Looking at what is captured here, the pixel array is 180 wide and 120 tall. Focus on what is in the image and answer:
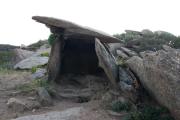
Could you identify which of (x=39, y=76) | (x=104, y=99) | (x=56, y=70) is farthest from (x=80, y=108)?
(x=39, y=76)

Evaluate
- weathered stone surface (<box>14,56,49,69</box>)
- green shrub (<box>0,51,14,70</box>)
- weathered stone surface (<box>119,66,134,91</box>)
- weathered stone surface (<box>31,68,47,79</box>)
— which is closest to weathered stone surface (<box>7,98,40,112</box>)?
weathered stone surface (<box>119,66,134,91</box>)

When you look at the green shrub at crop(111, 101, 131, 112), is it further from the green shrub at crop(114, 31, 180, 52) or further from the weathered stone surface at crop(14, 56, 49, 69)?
the weathered stone surface at crop(14, 56, 49, 69)

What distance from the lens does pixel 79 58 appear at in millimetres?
16781

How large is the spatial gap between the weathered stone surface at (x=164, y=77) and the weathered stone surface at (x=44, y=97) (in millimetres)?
3250

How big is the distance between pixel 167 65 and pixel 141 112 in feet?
6.04

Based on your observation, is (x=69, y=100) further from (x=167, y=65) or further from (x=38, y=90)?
(x=167, y=65)

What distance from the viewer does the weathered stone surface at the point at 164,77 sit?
1082 cm

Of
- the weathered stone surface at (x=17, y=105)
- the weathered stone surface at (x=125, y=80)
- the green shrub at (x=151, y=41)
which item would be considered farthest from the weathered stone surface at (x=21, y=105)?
the green shrub at (x=151, y=41)

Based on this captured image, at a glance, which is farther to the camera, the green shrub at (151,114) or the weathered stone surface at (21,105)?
the weathered stone surface at (21,105)

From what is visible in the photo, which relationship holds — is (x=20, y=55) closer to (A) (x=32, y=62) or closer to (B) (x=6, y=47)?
(B) (x=6, y=47)

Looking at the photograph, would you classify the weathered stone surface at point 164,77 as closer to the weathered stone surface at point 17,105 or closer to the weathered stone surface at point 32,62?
the weathered stone surface at point 17,105

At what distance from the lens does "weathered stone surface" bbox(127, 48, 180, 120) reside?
426 inches

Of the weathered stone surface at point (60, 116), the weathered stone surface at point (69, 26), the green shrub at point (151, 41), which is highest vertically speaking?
the weathered stone surface at point (69, 26)

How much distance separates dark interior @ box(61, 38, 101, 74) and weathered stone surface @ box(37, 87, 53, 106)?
7.54ft
